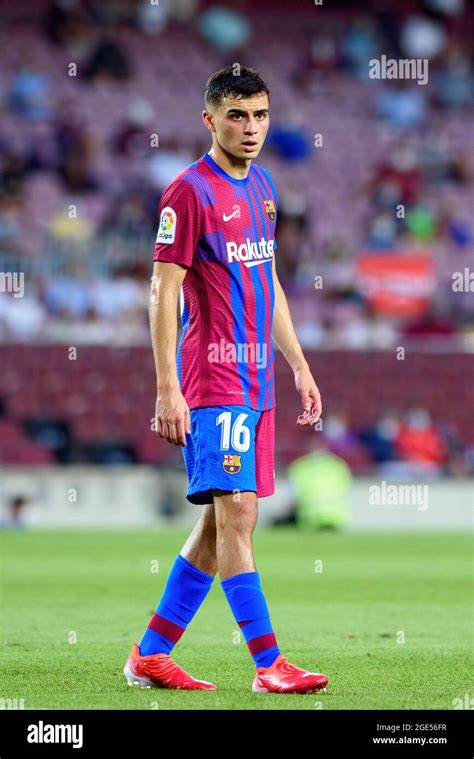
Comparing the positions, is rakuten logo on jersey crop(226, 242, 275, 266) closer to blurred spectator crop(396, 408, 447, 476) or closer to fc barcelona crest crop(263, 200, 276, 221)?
fc barcelona crest crop(263, 200, 276, 221)

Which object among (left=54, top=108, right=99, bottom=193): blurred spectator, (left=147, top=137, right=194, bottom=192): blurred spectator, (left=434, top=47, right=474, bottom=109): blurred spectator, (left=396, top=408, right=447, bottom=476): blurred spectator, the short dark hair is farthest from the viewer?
(left=434, top=47, right=474, bottom=109): blurred spectator

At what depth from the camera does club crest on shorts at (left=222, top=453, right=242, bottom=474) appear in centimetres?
Result: 609

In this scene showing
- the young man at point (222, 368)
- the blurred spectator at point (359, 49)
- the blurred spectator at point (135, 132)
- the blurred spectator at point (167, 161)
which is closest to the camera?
the young man at point (222, 368)

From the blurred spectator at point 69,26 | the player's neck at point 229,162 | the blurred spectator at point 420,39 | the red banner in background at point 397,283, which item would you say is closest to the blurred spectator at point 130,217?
the red banner in background at point 397,283

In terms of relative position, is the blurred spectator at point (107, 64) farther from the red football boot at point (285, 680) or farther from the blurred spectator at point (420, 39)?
the red football boot at point (285, 680)

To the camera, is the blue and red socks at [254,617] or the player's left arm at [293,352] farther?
the player's left arm at [293,352]

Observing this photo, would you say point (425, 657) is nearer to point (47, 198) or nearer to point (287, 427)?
point (287, 427)

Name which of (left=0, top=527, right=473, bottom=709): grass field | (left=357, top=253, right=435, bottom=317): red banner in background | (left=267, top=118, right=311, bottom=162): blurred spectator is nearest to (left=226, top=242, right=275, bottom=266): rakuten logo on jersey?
(left=0, top=527, right=473, bottom=709): grass field

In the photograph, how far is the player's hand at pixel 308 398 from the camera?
6469 mm

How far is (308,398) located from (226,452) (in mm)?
567

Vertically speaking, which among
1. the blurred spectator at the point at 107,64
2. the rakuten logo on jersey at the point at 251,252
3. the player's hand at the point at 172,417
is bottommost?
the player's hand at the point at 172,417

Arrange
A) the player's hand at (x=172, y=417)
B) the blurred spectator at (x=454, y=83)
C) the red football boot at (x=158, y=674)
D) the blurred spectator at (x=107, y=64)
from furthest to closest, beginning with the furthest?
the blurred spectator at (x=454, y=83) → the blurred spectator at (x=107, y=64) → the red football boot at (x=158, y=674) → the player's hand at (x=172, y=417)

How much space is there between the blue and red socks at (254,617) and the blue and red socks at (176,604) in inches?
12.7

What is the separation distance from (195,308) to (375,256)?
16.4 metres
